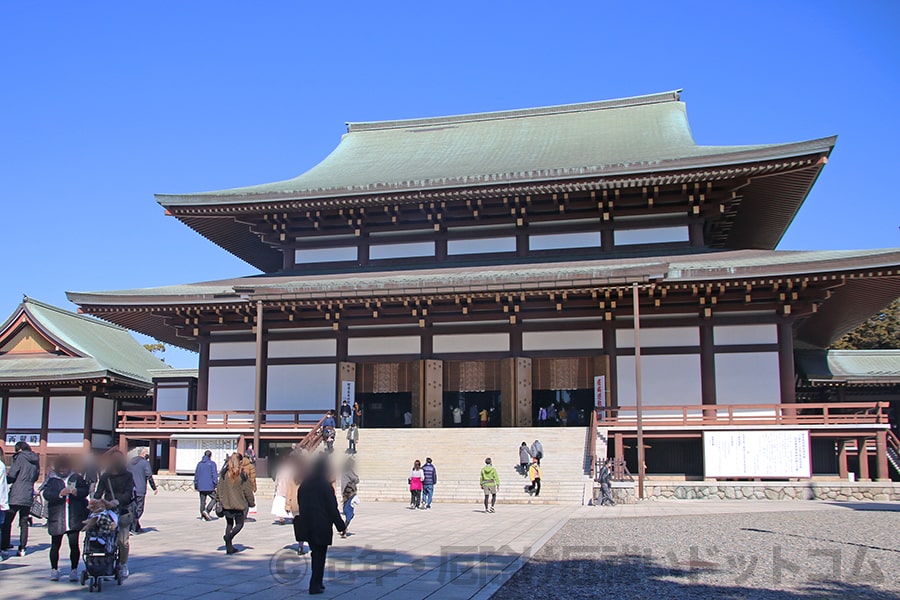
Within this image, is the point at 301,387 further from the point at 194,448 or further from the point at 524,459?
the point at 524,459

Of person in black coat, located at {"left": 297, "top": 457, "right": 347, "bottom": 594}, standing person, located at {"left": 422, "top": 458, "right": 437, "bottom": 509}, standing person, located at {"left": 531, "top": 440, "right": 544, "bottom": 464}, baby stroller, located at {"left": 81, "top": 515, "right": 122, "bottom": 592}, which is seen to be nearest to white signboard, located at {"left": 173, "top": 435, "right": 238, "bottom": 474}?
standing person, located at {"left": 422, "top": 458, "right": 437, "bottom": 509}

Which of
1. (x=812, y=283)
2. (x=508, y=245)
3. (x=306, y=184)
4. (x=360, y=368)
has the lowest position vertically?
(x=360, y=368)

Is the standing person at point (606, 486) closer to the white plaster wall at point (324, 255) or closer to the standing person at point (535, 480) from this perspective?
the standing person at point (535, 480)

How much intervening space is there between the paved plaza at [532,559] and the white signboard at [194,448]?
942cm

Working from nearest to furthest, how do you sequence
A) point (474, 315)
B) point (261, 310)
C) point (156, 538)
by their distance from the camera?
point (156, 538) < point (261, 310) < point (474, 315)

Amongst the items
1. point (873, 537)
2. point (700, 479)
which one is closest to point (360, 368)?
point (700, 479)

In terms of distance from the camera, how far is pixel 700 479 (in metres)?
23.9

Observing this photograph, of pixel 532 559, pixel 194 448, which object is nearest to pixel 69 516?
pixel 532 559

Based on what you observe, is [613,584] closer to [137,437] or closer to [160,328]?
[137,437]

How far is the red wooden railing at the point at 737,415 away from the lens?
22.9m

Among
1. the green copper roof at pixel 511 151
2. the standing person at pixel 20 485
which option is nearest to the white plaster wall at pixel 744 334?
the green copper roof at pixel 511 151

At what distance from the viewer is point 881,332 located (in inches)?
1710

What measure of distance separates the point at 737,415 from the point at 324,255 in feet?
50.2

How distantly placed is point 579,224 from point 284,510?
17.4 meters
